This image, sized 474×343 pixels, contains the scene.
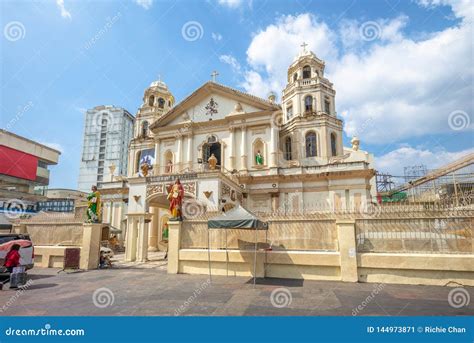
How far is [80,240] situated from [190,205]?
619cm

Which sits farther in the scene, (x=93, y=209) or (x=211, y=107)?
(x=211, y=107)

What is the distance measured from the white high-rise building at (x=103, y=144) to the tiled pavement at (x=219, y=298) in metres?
70.4

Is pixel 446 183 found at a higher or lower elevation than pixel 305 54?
lower

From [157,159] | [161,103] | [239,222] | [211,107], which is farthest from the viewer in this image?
[161,103]

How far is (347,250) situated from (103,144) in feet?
262

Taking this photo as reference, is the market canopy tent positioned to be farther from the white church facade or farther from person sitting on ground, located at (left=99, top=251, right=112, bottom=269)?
the white church facade

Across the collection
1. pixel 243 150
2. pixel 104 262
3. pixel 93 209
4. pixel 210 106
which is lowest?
pixel 104 262

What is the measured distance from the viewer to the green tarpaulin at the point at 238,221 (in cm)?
939

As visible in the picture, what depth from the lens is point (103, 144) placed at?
76750 mm

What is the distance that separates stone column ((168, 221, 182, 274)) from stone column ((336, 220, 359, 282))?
6.78 meters

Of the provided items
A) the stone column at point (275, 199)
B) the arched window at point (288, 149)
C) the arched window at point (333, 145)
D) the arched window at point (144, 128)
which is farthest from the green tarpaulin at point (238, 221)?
the arched window at point (144, 128)

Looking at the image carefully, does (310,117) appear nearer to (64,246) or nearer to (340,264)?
(340,264)

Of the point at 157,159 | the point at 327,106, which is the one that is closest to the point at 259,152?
the point at 327,106

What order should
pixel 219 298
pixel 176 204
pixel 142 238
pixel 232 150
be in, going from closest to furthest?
1. pixel 219 298
2. pixel 176 204
3. pixel 142 238
4. pixel 232 150
